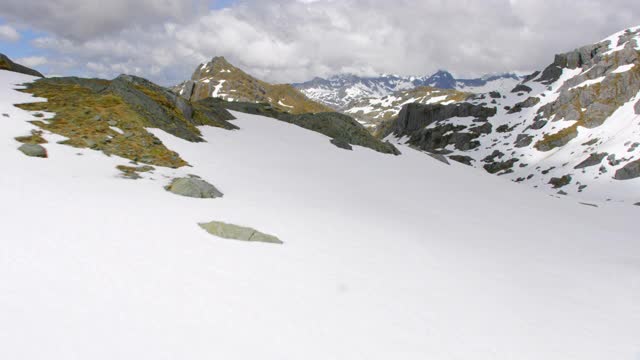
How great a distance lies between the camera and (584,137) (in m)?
159

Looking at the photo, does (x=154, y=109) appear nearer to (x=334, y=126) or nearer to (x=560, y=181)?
(x=334, y=126)

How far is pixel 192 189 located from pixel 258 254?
6.39 meters

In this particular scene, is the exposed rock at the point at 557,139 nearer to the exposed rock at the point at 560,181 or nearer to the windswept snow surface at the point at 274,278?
the exposed rock at the point at 560,181

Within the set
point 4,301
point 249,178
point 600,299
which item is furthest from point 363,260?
point 249,178

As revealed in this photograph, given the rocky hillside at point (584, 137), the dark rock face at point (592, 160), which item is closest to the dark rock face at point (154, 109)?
the rocky hillside at point (584, 137)

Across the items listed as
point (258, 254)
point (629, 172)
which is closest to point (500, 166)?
point (629, 172)

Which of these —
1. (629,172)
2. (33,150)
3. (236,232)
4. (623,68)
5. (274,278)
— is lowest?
(274,278)

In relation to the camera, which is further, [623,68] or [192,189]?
[623,68]

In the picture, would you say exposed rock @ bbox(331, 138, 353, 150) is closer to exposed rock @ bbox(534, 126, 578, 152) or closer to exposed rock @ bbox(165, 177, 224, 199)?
exposed rock @ bbox(165, 177, 224, 199)

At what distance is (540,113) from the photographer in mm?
191750

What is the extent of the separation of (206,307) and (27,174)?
10.8m

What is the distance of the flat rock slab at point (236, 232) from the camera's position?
42.4ft

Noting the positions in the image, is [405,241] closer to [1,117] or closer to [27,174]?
[27,174]

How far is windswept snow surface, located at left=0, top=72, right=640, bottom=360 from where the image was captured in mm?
7574
